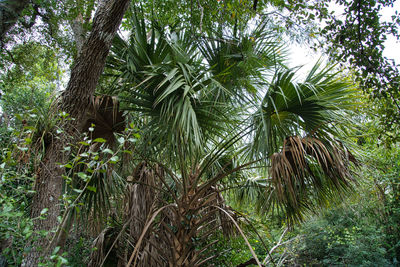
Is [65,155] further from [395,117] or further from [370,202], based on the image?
[370,202]

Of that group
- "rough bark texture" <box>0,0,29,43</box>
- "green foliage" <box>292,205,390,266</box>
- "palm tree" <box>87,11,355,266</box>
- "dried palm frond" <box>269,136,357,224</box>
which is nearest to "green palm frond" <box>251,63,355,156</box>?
"palm tree" <box>87,11,355,266</box>

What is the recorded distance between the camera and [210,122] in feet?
7.96

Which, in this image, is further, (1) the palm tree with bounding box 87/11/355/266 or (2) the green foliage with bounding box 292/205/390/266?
(2) the green foliage with bounding box 292/205/390/266

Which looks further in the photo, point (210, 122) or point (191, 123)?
point (210, 122)

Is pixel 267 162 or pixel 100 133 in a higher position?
pixel 100 133

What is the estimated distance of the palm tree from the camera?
2211 mm

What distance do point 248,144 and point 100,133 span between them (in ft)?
4.81

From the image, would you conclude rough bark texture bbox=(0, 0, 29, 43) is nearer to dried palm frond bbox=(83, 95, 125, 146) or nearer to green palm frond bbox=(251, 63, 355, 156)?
dried palm frond bbox=(83, 95, 125, 146)

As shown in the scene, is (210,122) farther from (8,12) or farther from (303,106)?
(8,12)

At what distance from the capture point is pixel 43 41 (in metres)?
4.25

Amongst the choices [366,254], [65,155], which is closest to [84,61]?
[65,155]

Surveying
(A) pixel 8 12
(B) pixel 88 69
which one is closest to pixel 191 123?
(B) pixel 88 69

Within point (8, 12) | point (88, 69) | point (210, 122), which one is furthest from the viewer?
point (210, 122)

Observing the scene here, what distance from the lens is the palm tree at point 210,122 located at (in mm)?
2211
